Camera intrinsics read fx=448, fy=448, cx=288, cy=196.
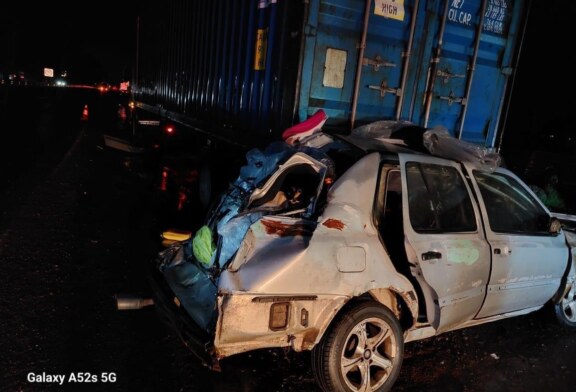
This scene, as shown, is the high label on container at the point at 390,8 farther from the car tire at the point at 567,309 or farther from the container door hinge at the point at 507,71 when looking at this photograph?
the car tire at the point at 567,309

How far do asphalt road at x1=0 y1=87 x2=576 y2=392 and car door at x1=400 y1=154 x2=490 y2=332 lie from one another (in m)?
0.51

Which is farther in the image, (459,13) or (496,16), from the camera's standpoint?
(496,16)

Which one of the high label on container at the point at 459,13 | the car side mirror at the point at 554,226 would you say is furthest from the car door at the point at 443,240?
the high label on container at the point at 459,13

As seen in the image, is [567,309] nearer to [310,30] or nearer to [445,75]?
[445,75]

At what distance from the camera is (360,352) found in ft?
9.31

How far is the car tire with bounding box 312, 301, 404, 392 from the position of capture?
8.87ft

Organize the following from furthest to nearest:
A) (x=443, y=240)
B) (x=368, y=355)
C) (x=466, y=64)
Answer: (x=466, y=64), (x=443, y=240), (x=368, y=355)

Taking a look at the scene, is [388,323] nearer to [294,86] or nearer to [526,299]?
[526,299]

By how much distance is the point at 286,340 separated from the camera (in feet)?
8.72

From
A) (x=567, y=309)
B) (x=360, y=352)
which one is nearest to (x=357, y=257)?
(x=360, y=352)

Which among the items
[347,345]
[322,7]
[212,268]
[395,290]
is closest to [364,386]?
[347,345]

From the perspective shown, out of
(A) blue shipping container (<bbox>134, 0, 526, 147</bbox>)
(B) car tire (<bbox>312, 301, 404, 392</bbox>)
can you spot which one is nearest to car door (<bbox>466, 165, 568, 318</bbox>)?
(B) car tire (<bbox>312, 301, 404, 392</bbox>)

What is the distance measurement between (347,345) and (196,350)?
940 mm

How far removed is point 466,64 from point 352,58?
5.57 ft
